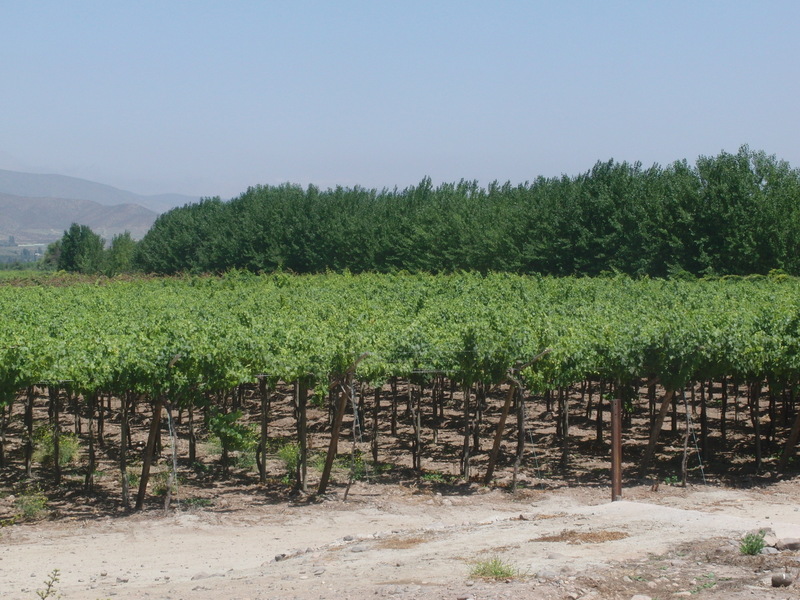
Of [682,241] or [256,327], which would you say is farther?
[682,241]

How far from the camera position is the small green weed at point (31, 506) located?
14.2 meters

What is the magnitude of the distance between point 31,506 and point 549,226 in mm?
39517

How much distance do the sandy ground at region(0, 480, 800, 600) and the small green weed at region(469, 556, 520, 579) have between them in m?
0.08

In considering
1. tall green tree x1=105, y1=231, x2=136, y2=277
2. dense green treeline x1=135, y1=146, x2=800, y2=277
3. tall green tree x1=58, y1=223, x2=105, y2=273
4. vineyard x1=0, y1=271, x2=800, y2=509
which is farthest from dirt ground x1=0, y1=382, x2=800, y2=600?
tall green tree x1=58, y1=223, x2=105, y2=273

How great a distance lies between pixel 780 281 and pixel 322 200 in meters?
44.2

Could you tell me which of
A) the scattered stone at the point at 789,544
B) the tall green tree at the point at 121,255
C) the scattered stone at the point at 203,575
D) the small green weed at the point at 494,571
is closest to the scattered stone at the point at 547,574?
the small green weed at the point at 494,571

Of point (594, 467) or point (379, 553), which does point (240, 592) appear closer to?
point (379, 553)

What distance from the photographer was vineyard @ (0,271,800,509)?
14.9 meters

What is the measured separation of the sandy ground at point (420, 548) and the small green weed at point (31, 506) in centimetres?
57

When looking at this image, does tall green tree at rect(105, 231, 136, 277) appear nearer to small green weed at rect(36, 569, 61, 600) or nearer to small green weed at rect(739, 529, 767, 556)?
small green weed at rect(36, 569, 61, 600)

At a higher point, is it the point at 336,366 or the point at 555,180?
the point at 555,180

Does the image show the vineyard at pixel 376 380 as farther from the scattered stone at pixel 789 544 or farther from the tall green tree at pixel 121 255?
the tall green tree at pixel 121 255

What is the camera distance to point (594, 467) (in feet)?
58.1

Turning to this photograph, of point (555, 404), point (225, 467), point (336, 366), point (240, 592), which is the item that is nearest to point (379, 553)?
point (240, 592)
